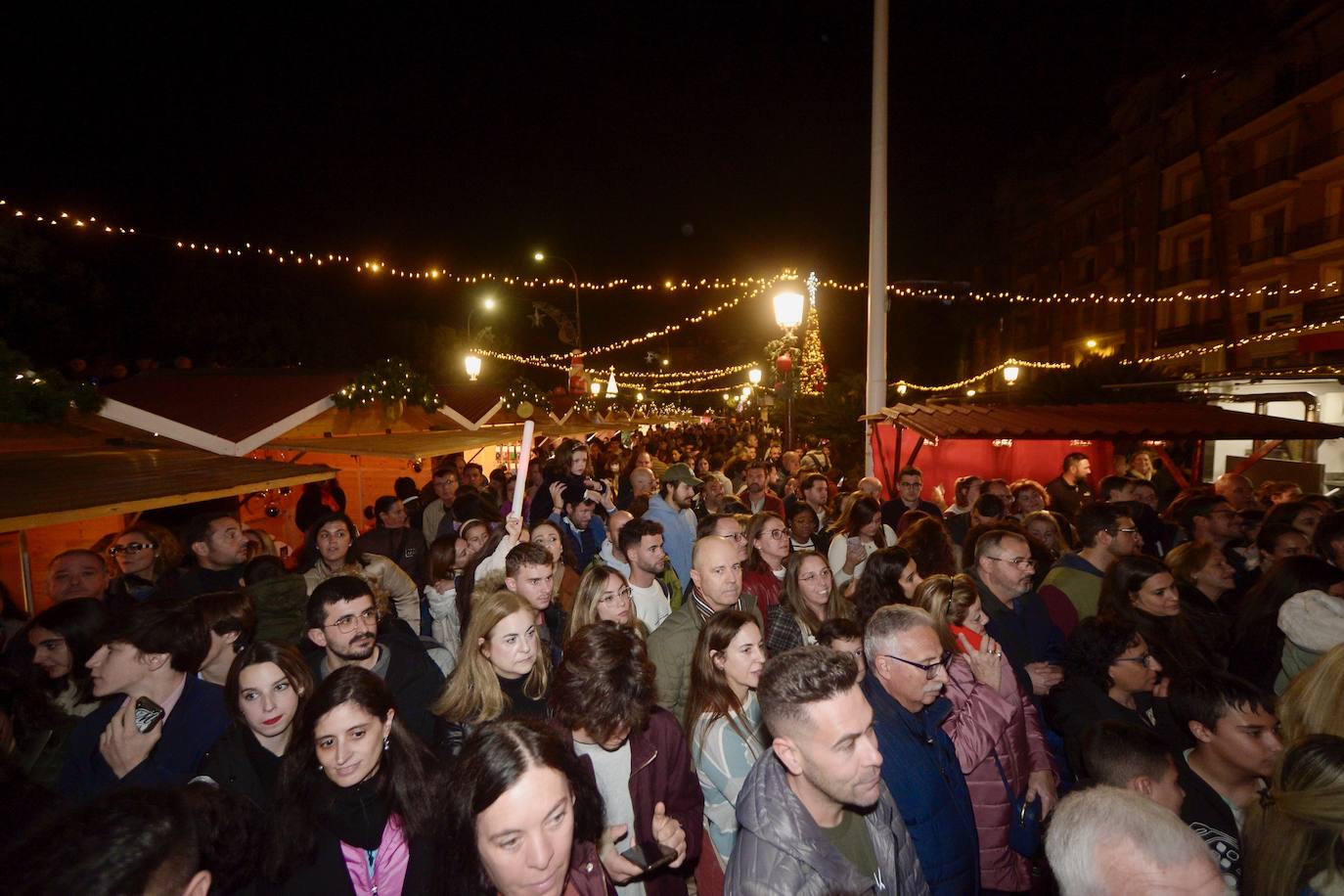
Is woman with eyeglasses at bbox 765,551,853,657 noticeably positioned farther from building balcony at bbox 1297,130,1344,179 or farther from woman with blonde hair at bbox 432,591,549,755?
building balcony at bbox 1297,130,1344,179

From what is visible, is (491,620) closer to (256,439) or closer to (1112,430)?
(256,439)

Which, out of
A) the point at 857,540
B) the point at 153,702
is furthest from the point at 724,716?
the point at 857,540

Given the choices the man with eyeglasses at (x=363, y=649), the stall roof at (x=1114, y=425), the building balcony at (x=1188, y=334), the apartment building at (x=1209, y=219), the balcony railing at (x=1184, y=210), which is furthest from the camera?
the balcony railing at (x=1184, y=210)

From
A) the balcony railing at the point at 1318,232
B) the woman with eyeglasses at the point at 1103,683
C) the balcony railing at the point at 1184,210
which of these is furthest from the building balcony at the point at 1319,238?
the woman with eyeglasses at the point at 1103,683

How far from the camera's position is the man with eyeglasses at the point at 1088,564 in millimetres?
4367

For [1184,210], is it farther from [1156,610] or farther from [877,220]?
[1156,610]

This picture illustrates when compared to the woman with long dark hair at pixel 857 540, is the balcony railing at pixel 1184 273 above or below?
above

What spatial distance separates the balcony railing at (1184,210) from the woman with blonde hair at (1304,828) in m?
36.8

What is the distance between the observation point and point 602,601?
384 cm

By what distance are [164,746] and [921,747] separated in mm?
3283

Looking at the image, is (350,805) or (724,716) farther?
(724,716)

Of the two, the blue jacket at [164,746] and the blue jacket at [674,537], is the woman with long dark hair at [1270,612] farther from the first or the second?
the blue jacket at [164,746]

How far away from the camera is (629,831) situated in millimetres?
2609

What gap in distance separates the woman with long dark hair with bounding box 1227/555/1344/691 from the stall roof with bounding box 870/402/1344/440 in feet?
17.1
